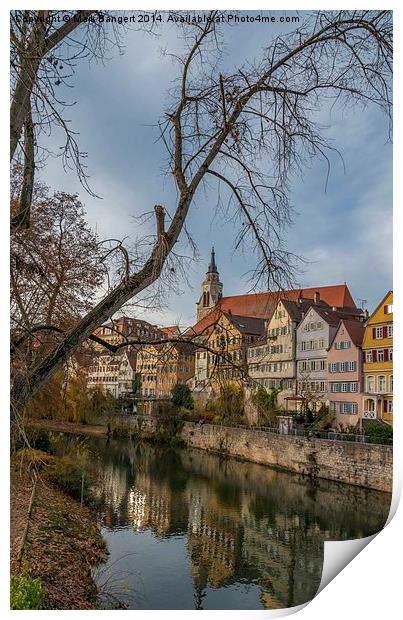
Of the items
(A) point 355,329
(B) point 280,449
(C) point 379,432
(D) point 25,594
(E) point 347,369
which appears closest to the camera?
(D) point 25,594

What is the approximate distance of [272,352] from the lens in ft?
10.1

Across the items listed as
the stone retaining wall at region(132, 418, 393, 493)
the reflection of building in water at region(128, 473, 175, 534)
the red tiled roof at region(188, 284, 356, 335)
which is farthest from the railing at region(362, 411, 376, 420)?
the reflection of building in water at region(128, 473, 175, 534)

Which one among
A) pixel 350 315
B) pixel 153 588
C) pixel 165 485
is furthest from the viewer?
pixel 165 485

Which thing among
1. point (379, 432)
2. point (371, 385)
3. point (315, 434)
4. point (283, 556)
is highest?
point (371, 385)

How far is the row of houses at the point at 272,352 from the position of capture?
2449mm

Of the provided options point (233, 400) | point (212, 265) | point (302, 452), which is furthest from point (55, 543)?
point (302, 452)

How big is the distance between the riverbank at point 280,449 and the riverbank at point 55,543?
698 mm

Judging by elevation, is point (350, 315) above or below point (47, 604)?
above

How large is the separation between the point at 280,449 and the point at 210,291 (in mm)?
4450

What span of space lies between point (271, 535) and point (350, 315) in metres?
2.47

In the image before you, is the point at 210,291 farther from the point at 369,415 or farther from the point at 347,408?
the point at 347,408
